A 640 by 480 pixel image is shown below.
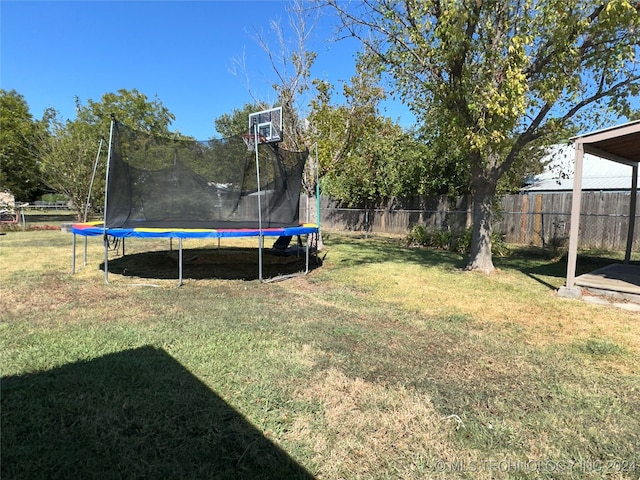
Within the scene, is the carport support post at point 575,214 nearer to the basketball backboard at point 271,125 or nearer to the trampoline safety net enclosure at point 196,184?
the trampoline safety net enclosure at point 196,184

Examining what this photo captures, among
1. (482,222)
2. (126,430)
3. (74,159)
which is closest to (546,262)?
(482,222)

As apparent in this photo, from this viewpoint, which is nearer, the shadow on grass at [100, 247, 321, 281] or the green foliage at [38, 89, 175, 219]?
the shadow on grass at [100, 247, 321, 281]

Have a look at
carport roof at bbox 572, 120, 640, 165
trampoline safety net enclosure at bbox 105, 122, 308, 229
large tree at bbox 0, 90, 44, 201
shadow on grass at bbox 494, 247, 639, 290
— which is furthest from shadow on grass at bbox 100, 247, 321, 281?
large tree at bbox 0, 90, 44, 201

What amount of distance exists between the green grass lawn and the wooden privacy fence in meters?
6.40

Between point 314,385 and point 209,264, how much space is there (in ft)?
17.2

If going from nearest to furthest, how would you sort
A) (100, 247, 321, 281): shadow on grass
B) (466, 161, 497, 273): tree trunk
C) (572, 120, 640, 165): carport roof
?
1. (572, 120, 640, 165): carport roof
2. (100, 247, 321, 281): shadow on grass
3. (466, 161, 497, 273): tree trunk

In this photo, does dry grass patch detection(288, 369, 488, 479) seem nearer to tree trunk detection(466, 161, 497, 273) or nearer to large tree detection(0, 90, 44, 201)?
tree trunk detection(466, 161, 497, 273)

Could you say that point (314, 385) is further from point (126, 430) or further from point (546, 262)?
point (546, 262)

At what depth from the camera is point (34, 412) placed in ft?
7.03

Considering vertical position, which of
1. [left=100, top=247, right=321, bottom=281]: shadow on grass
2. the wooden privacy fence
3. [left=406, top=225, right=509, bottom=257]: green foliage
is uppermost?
the wooden privacy fence

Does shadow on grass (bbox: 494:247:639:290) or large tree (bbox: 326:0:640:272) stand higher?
large tree (bbox: 326:0:640:272)

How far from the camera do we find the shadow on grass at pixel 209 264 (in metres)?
6.32

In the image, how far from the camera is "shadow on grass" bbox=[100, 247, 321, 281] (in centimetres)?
632

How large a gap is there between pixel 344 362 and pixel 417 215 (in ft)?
39.5
